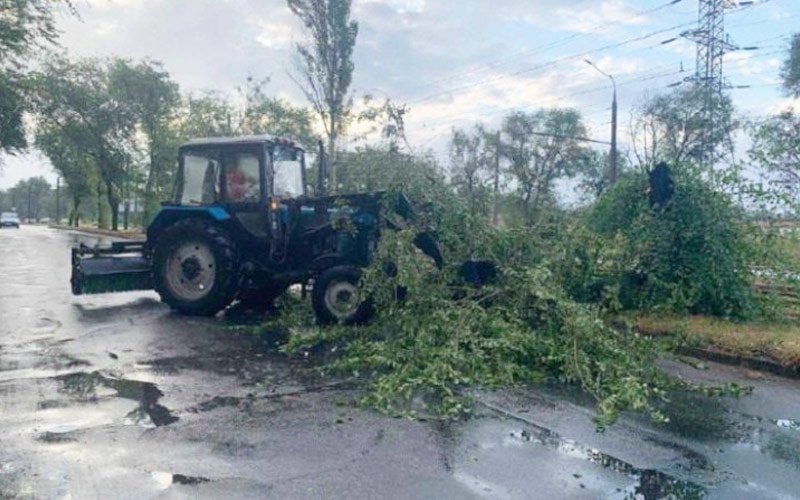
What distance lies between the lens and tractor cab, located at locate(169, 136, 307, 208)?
11.3 m

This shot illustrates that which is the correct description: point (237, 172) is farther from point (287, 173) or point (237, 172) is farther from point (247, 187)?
point (287, 173)

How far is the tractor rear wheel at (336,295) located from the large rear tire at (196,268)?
1799 mm

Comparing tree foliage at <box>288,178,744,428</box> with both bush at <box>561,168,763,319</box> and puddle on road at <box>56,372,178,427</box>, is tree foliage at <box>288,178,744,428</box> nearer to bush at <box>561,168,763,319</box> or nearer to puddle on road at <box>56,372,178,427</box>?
bush at <box>561,168,763,319</box>

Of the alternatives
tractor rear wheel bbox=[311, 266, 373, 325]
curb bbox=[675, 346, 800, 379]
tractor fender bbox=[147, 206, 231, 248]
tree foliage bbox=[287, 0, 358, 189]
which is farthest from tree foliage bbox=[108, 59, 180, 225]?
curb bbox=[675, 346, 800, 379]

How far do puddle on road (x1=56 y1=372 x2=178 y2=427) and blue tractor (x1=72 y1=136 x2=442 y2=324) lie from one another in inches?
150

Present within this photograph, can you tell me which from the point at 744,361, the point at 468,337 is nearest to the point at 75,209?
the point at 468,337

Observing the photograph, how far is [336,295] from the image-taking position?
407 inches

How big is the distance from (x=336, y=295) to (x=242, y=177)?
2.75 m

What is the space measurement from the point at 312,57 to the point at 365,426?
2330 cm

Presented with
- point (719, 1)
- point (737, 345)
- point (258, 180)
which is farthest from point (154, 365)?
point (719, 1)

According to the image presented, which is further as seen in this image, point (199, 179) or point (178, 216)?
point (178, 216)

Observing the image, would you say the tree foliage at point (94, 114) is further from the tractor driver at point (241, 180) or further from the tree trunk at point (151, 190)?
the tractor driver at point (241, 180)

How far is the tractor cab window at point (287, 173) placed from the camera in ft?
37.9

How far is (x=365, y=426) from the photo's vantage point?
5.92 m
